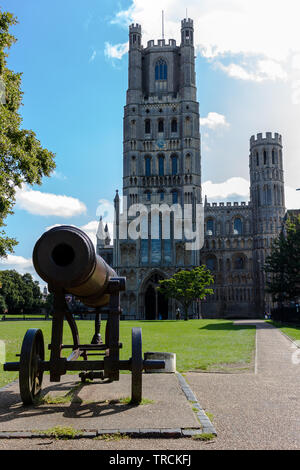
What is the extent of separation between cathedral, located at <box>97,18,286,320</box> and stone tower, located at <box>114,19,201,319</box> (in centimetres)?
14

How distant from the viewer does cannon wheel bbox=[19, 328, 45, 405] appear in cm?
647

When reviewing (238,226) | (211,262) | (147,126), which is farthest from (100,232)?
(238,226)

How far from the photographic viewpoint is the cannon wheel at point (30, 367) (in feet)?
21.2

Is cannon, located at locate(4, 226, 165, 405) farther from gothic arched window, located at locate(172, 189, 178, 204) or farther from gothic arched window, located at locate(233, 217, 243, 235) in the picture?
gothic arched window, located at locate(233, 217, 243, 235)

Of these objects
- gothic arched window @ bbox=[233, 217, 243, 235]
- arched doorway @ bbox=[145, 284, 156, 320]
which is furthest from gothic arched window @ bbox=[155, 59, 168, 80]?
arched doorway @ bbox=[145, 284, 156, 320]

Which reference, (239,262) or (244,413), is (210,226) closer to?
(239,262)

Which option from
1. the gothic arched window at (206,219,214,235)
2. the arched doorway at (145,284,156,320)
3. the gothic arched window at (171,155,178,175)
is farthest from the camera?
the gothic arched window at (206,219,214,235)

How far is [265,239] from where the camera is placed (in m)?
62.9

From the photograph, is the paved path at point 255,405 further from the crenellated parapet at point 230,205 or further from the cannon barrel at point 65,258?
the crenellated parapet at point 230,205

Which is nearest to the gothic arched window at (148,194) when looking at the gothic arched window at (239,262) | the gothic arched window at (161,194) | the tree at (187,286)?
the gothic arched window at (161,194)

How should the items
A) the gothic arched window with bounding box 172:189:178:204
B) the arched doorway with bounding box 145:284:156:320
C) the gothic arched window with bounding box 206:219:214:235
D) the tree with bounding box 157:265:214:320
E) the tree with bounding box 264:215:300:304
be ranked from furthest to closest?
the gothic arched window with bounding box 206:219:214:235
the gothic arched window with bounding box 172:189:178:204
the arched doorway with bounding box 145:284:156:320
the tree with bounding box 157:265:214:320
the tree with bounding box 264:215:300:304

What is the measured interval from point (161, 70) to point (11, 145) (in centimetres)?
5739

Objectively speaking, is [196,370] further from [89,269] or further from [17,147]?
[17,147]
